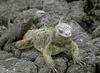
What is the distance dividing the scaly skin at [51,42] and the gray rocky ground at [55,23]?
91 mm

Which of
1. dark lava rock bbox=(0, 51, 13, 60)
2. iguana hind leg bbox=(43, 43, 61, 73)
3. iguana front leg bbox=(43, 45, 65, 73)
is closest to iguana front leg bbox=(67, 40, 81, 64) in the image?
iguana front leg bbox=(43, 45, 65, 73)

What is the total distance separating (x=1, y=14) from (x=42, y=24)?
40.2 inches

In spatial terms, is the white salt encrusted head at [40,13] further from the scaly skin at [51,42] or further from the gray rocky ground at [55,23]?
the scaly skin at [51,42]

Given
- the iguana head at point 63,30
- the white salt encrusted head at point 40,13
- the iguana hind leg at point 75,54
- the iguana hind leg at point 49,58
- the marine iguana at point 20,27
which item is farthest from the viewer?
the white salt encrusted head at point 40,13

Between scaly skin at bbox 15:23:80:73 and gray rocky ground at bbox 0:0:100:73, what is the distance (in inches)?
3.6

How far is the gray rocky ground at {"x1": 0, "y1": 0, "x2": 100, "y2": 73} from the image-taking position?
4.48 meters

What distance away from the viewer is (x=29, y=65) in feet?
14.7

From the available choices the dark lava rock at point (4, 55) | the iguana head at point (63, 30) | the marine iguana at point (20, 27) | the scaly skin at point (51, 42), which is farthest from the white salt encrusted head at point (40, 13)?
the iguana head at point (63, 30)

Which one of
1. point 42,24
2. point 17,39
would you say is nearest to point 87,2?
point 42,24

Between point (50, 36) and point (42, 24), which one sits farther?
point (42, 24)

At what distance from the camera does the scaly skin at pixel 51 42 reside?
4.39 m

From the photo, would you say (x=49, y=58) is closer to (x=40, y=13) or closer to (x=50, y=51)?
(x=50, y=51)

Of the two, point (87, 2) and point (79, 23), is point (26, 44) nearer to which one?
point (79, 23)

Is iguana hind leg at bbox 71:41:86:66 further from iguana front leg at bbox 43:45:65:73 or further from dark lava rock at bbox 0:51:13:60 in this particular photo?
dark lava rock at bbox 0:51:13:60
